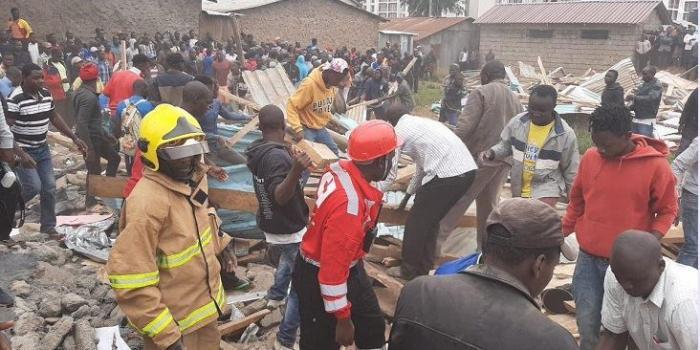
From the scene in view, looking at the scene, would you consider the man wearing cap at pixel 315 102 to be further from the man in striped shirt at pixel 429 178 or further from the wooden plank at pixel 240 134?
the man in striped shirt at pixel 429 178

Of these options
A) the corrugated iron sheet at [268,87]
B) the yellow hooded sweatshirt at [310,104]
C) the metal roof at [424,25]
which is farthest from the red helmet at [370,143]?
the metal roof at [424,25]

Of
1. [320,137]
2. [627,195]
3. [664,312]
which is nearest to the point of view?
[664,312]

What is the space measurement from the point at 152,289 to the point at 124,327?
1904 millimetres

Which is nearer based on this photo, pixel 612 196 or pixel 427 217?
pixel 612 196

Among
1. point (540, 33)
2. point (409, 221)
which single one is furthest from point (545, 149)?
point (540, 33)

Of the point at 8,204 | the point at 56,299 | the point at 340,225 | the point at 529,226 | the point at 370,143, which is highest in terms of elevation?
the point at 370,143

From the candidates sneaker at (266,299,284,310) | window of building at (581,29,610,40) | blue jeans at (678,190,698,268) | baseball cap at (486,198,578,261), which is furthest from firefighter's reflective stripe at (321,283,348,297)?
window of building at (581,29,610,40)

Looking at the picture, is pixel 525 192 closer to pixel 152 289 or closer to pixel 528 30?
pixel 152 289

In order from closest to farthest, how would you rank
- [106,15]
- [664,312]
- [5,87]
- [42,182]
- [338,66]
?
[664,312], [42,182], [338,66], [5,87], [106,15]

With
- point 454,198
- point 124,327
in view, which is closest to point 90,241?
point 124,327

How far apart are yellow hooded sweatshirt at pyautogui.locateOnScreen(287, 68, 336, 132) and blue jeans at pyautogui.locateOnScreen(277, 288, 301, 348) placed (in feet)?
8.67

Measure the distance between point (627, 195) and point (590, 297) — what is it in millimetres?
672

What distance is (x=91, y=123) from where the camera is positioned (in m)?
7.26

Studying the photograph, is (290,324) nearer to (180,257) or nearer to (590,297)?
(180,257)
